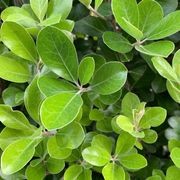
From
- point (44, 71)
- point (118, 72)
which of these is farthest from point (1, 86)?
point (118, 72)

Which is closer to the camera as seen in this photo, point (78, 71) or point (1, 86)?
point (78, 71)

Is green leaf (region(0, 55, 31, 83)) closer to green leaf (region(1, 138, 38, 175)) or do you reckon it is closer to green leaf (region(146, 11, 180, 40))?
green leaf (region(1, 138, 38, 175))

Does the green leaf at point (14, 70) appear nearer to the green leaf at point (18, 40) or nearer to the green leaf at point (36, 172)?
the green leaf at point (18, 40)

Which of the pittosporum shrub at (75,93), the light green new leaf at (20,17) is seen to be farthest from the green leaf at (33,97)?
the light green new leaf at (20,17)

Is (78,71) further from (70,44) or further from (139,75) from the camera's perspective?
(139,75)

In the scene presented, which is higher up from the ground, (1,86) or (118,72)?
(118,72)

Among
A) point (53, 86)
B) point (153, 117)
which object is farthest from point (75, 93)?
point (153, 117)
